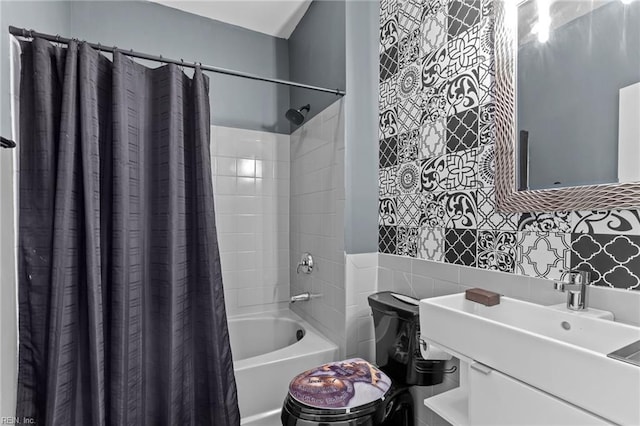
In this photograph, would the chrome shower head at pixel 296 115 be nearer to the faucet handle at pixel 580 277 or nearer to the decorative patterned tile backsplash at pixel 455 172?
the decorative patterned tile backsplash at pixel 455 172

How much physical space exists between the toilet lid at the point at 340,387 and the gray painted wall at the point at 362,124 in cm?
60

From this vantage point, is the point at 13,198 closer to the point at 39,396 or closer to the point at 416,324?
the point at 39,396

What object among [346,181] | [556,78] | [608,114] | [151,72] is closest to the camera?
[608,114]

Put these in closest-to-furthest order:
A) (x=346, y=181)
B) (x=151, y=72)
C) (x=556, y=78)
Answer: (x=556, y=78) < (x=151, y=72) < (x=346, y=181)

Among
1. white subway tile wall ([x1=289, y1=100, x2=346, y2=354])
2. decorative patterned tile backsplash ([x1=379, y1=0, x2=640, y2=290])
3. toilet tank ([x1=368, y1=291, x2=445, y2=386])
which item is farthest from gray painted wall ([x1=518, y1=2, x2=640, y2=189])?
white subway tile wall ([x1=289, y1=100, x2=346, y2=354])

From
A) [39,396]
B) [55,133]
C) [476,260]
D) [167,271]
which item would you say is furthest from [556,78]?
[39,396]

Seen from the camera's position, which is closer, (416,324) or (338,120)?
(416,324)

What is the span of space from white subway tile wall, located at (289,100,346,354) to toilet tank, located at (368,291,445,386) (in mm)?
270

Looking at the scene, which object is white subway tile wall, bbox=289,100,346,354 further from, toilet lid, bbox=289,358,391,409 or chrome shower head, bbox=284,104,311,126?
toilet lid, bbox=289,358,391,409

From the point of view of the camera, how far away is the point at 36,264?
1.10 m

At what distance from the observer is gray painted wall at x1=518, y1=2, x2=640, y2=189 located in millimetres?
818

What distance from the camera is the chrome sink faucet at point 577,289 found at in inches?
32.6

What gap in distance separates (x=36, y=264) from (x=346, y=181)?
1.30 m

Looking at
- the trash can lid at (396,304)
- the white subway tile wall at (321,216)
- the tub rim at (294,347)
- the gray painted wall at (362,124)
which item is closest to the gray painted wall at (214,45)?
the white subway tile wall at (321,216)
